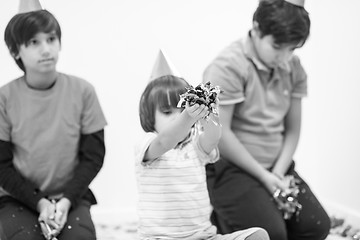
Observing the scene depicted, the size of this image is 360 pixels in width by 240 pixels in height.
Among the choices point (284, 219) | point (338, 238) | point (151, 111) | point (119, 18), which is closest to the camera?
point (151, 111)

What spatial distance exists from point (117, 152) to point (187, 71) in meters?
0.42

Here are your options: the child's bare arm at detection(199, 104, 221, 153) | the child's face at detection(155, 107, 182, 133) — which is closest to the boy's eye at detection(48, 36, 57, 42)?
the child's face at detection(155, 107, 182, 133)

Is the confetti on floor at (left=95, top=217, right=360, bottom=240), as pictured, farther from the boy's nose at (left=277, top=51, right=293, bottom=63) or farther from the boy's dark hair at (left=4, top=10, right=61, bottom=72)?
the boy's dark hair at (left=4, top=10, right=61, bottom=72)

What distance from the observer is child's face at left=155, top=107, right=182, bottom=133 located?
4.56 ft

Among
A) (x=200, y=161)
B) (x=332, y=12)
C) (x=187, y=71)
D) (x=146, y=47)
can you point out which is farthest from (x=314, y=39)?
(x=200, y=161)

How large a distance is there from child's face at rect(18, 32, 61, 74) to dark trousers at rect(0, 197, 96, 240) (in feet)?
1.18

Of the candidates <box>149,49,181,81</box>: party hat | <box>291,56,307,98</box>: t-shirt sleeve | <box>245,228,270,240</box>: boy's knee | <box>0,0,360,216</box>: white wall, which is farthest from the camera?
<box>0,0,360,216</box>: white wall

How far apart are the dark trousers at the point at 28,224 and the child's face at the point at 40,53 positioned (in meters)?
0.36

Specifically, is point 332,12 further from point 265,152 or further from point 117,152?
point 117,152

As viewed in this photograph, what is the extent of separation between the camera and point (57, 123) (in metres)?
1.58

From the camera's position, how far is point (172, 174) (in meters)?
1.41

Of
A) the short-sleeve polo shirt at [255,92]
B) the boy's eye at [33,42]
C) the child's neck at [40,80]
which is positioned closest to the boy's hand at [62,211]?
the child's neck at [40,80]

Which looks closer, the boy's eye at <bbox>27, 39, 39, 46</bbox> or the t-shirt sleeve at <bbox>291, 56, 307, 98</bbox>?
the boy's eye at <bbox>27, 39, 39, 46</bbox>

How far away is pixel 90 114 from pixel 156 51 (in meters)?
0.67
